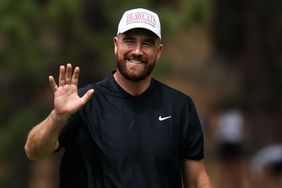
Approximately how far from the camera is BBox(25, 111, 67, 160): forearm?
20.7 feet

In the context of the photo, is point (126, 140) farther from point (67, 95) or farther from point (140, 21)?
point (140, 21)

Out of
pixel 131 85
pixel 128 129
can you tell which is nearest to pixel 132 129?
pixel 128 129

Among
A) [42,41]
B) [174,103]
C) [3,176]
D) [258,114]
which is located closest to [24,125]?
[42,41]

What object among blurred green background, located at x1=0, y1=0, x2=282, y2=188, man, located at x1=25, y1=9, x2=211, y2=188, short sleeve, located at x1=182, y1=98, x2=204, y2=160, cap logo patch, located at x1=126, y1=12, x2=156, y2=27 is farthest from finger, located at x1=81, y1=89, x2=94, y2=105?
blurred green background, located at x1=0, y1=0, x2=282, y2=188

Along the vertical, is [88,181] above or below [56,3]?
below

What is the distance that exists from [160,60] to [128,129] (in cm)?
850

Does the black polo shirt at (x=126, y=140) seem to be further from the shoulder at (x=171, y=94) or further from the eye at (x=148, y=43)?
the eye at (x=148, y=43)

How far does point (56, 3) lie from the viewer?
1421 cm

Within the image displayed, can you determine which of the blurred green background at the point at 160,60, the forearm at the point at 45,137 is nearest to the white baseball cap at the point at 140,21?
the forearm at the point at 45,137

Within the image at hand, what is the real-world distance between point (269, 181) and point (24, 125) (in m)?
4.26

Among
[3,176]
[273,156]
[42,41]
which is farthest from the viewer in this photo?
[3,176]

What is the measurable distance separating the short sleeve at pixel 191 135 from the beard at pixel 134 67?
0.38 metres

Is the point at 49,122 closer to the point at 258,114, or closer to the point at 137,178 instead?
the point at 137,178

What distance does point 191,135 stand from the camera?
6.84 m
